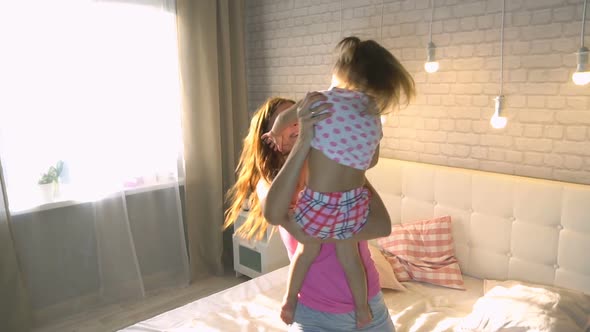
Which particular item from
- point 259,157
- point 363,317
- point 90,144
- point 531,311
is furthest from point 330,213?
point 90,144

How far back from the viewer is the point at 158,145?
3393 millimetres

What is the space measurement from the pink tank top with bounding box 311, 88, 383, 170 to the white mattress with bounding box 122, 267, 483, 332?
1095 millimetres

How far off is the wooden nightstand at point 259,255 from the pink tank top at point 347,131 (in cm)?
194

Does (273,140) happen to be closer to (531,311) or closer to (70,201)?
(531,311)

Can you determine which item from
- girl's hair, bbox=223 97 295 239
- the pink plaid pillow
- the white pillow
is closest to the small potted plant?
girl's hair, bbox=223 97 295 239

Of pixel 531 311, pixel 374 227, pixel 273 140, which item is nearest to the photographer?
pixel 374 227

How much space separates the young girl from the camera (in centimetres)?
122

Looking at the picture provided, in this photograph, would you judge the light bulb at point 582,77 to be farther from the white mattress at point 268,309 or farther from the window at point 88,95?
the window at point 88,95

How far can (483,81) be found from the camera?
2.46 metres

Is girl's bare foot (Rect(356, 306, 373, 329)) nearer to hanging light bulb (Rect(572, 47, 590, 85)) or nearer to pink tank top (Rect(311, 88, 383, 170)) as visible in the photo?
pink tank top (Rect(311, 88, 383, 170))

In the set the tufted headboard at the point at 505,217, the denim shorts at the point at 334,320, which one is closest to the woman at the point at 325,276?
the denim shorts at the point at 334,320

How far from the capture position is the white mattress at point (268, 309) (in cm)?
202

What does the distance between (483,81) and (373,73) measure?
149 cm

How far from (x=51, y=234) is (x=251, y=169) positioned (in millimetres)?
2090
